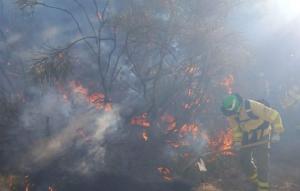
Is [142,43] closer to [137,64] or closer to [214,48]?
[137,64]

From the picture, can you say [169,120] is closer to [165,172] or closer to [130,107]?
[130,107]

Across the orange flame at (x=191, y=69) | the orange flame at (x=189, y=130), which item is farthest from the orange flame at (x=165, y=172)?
the orange flame at (x=191, y=69)

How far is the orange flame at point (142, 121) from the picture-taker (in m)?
12.1

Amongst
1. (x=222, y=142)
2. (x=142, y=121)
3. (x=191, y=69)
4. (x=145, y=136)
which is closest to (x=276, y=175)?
(x=222, y=142)

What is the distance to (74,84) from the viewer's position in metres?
13.5

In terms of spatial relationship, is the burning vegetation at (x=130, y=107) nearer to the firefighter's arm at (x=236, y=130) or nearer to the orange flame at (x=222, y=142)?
the orange flame at (x=222, y=142)

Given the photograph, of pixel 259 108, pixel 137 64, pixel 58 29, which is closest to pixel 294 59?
pixel 137 64

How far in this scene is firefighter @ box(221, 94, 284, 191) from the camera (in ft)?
26.7

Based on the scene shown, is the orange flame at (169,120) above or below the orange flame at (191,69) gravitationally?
below

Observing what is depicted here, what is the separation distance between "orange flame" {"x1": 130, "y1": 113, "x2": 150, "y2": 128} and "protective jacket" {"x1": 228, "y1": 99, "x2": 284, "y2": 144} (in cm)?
402

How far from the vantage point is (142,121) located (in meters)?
12.1

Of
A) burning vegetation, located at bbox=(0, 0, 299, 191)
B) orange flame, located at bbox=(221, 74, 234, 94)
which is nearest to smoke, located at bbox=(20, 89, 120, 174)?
burning vegetation, located at bbox=(0, 0, 299, 191)

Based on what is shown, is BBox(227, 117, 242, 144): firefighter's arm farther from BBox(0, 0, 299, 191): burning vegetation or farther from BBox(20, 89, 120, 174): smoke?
BBox(20, 89, 120, 174): smoke

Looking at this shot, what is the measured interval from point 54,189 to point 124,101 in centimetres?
532
